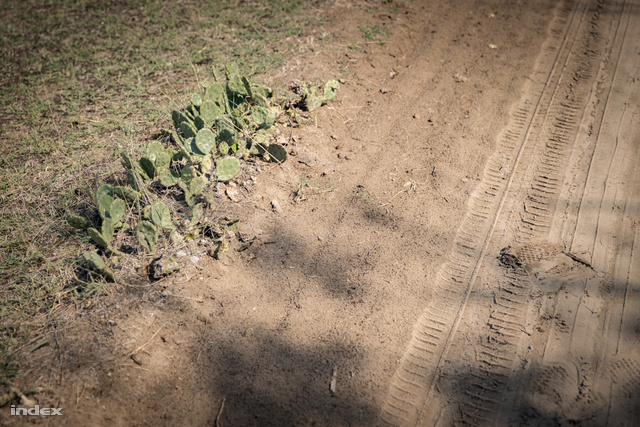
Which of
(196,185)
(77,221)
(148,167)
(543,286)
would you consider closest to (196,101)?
(148,167)

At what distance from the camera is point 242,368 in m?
2.99

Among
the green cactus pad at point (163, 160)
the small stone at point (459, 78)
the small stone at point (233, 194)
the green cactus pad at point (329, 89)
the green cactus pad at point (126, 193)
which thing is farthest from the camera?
the small stone at point (459, 78)

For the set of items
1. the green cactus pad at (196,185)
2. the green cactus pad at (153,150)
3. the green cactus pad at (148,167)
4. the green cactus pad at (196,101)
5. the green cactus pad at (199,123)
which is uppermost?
the green cactus pad at (196,101)

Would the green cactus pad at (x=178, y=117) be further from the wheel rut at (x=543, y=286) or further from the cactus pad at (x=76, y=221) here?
the wheel rut at (x=543, y=286)

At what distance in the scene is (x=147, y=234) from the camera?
337 cm

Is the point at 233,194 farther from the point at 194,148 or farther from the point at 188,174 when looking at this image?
the point at 194,148

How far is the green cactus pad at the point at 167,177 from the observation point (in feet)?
12.4

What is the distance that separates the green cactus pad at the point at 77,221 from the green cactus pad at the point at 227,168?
45.6 inches

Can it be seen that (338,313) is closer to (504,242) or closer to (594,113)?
(504,242)

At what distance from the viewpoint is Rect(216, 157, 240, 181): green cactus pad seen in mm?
3812

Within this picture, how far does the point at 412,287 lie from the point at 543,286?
1.03 m

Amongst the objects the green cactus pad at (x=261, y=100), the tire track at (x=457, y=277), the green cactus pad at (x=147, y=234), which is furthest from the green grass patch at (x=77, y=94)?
the tire track at (x=457, y=277)

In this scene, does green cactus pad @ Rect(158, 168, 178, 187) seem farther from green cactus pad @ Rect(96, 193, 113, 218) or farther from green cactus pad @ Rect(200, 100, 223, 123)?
green cactus pad @ Rect(200, 100, 223, 123)

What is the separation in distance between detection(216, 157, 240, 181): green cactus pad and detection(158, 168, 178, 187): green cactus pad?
406 millimetres
